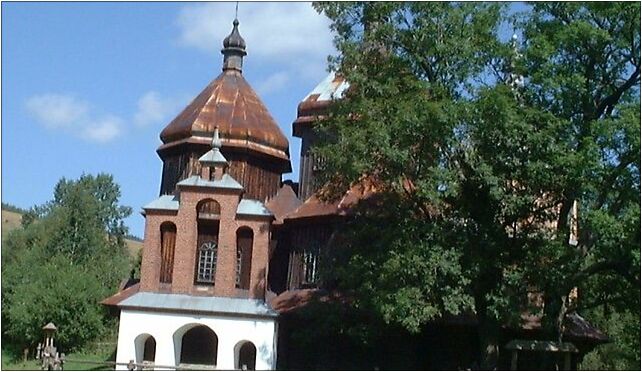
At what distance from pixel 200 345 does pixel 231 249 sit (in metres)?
3.59

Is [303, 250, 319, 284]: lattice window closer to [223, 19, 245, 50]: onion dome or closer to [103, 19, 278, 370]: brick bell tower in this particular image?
[103, 19, 278, 370]: brick bell tower

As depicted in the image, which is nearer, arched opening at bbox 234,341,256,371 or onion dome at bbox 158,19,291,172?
arched opening at bbox 234,341,256,371

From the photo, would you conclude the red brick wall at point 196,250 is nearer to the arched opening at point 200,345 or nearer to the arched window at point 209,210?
the arched window at point 209,210

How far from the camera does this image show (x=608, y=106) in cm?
2280

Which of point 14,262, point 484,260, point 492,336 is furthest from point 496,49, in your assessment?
point 14,262

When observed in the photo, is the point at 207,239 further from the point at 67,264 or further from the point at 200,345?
the point at 67,264

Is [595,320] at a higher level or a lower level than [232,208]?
lower

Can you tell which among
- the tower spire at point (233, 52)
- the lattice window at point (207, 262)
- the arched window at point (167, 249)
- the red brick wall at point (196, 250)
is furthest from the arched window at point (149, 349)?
the tower spire at point (233, 52)

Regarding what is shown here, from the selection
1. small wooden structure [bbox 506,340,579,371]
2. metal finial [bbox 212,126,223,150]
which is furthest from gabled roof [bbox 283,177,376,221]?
small wooden structure [bbox 506,340,579,371]

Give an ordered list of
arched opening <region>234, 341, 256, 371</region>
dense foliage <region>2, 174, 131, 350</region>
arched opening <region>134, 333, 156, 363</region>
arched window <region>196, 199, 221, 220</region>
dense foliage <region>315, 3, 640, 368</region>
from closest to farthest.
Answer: dense foliage <region>315, 3, 640, 368</region> < arched opening <region>134, 333, 156, 363</region> < arched opening <region>234, 341, 256, 371</region> < arched window <region>196, 199, 221, 220</region> < dense foliage <region>2, 174, 131, 350</region>

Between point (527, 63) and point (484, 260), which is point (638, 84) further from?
point (484, 260)

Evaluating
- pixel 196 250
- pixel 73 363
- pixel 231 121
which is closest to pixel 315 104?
pixel 231 121

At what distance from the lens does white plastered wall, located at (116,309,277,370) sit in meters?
28.6

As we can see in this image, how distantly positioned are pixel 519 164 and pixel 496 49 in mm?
3160
